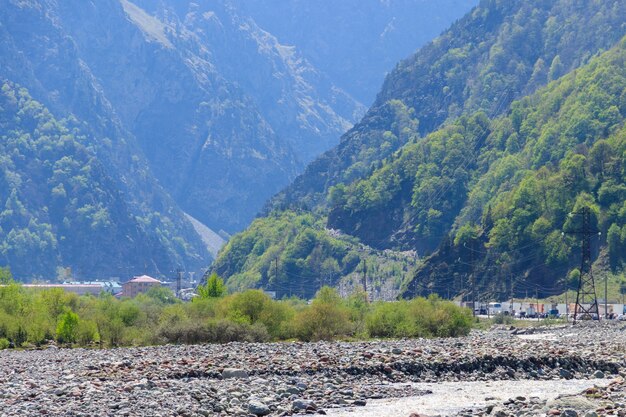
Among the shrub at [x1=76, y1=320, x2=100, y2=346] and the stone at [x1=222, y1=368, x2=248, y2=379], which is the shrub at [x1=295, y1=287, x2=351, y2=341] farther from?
the stone at [x1=222, y1=368, x2=248, y2=379]

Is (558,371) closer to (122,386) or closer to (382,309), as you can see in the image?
(122,386)

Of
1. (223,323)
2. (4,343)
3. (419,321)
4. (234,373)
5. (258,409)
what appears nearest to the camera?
(258,409)

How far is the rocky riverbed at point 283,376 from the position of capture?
60.0 metres

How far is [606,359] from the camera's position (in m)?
86.4

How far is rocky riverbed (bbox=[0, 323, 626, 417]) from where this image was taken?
197ft

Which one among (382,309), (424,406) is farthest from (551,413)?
(382,309)

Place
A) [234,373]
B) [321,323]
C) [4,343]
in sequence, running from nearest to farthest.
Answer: [234,373], [4,343], [321,323]

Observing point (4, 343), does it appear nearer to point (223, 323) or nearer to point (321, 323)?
point (223, 323)

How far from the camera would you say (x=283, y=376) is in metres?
77.4

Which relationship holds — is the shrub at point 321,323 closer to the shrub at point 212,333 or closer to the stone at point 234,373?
Result: the shrub at point 212,333

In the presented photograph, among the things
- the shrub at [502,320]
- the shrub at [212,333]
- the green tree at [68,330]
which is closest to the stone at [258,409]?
the shrub at [212,333]

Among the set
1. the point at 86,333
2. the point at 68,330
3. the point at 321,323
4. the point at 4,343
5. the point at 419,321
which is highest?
the point at 419,321

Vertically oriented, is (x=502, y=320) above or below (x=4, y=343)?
above

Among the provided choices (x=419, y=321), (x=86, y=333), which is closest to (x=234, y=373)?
(x=86, y=333)
